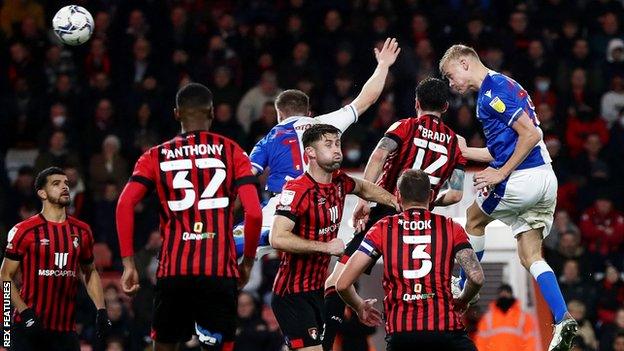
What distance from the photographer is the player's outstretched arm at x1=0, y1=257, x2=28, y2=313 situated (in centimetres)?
1135

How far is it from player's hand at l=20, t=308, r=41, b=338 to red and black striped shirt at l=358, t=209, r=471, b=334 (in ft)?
11.0

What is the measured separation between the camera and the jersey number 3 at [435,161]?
11.3 metres

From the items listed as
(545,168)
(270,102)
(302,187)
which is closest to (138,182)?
(302,187)

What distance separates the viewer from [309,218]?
1030cm

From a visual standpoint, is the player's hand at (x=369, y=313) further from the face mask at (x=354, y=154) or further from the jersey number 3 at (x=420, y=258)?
the face mask at (x=354, y=154)

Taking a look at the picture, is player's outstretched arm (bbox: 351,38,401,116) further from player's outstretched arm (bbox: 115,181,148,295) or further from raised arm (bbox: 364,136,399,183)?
player's outstretched arm (bbox: 115,181,148,295)

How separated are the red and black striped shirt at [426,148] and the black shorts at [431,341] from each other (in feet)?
7.44

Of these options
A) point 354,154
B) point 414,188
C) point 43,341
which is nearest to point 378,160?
point 414,188

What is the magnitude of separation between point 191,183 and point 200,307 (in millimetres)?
844

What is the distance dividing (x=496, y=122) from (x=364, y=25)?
9.36 metres

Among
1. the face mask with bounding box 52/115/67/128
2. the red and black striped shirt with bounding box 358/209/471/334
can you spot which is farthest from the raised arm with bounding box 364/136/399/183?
the face mask with bounding box 52/115/67/128

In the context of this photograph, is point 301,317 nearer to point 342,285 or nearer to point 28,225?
point 342,285

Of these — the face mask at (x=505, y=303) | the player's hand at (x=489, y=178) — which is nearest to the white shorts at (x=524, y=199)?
the player's hand at (x=489, y=178)

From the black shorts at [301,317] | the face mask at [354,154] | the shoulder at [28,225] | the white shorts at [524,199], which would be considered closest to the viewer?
the black shorts at [301,317]
